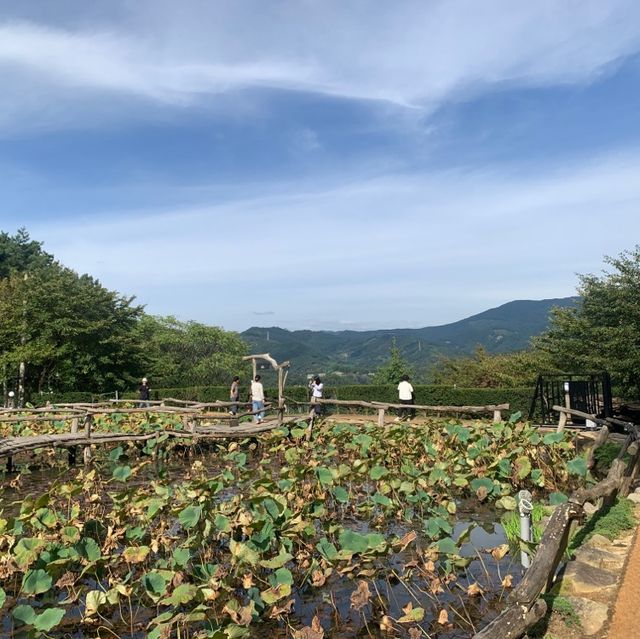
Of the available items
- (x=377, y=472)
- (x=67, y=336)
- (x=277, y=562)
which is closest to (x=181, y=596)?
(x=277, y=562)

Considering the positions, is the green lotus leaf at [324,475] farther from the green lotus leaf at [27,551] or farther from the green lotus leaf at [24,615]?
the green lotus leaf at [24,615]

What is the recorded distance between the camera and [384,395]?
23.8 m

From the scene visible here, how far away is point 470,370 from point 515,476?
2152 cm

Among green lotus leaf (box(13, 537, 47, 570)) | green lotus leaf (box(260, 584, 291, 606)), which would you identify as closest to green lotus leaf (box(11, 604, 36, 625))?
green lotus leaf (box(13, 537, 47, 570))

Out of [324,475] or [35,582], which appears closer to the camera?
[35,582]

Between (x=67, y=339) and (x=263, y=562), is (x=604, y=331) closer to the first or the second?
(x=263, y=562)

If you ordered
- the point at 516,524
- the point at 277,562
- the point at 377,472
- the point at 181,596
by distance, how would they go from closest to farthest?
the point at 181,596 → the point at 277,562 → the point at 516,524 → the point at 377,472

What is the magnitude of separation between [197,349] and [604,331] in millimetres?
32873

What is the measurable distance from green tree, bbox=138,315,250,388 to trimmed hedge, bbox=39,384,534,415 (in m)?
14.1

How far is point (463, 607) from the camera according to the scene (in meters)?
4.59

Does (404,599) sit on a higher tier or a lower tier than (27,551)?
lower

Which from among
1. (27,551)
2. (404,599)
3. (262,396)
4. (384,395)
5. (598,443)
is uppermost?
(262,396)

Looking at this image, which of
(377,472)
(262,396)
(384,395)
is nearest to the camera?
(377,472)

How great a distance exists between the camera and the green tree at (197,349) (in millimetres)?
42719
